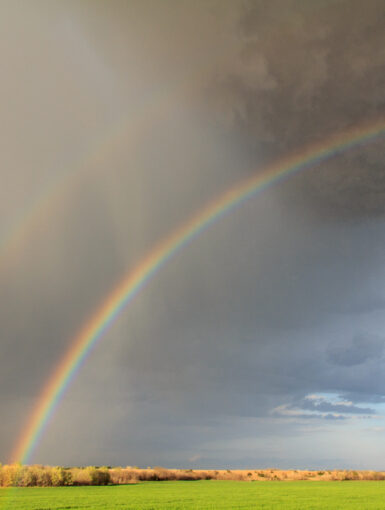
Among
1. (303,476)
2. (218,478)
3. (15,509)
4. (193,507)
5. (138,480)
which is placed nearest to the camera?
(15,509)

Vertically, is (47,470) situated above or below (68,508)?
above

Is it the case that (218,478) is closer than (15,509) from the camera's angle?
No

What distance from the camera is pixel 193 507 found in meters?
40.6

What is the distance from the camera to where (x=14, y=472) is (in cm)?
7469

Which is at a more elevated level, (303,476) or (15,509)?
(303,476)

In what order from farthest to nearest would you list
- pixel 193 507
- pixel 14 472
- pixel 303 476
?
pixel 303 476 < pixel 14 472 < pixel 193 507

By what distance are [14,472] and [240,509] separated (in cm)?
4986

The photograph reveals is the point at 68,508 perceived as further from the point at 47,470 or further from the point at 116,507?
the point at 47,470

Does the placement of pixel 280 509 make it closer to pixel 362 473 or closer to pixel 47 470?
pixel 47 470

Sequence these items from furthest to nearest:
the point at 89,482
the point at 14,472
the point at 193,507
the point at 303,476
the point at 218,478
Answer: the point at 303,476 < the point at 218,478 < the point at 89,482 < the point at 14,472 < the point at 193,507

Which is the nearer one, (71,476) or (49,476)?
(49,476)

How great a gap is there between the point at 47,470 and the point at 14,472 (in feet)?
20.4

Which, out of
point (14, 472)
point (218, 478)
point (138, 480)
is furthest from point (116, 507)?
point (218, 478)

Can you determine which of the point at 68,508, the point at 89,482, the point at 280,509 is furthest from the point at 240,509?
the point at 89,482
